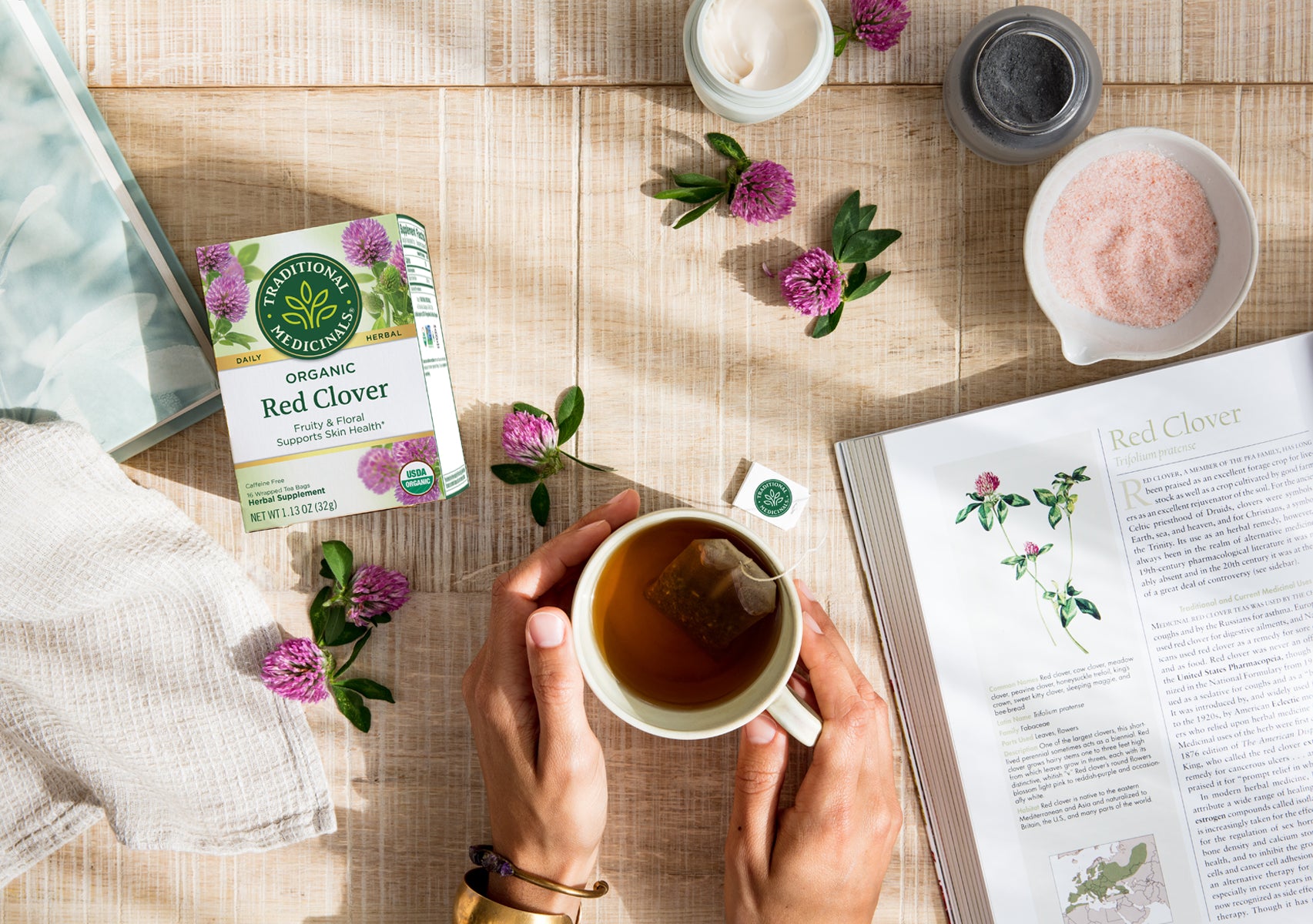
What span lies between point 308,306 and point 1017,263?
2.04 feet

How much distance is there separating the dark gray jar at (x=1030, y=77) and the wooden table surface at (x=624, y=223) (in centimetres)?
6

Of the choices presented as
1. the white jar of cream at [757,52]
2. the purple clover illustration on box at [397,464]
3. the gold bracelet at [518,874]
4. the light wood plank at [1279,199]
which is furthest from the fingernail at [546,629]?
the light wood plank at [1279,199]

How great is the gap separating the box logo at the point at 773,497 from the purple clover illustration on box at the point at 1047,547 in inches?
6.2

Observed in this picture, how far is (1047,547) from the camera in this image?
2.36 feet

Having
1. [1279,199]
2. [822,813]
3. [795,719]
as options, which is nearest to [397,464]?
[795,719]

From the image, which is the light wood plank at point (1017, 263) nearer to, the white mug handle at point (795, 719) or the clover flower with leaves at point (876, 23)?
the clover flower with leaves at point (876, 23)

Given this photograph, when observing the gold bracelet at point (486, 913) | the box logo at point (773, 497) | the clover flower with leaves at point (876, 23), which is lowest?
the gold bracelet at point (486, 913)

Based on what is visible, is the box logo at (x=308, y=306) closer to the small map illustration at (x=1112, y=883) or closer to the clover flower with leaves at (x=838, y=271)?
the clover flower with leaves at (x=838, y=271)

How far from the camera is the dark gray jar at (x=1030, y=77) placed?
0.65 m

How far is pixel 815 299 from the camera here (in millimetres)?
694

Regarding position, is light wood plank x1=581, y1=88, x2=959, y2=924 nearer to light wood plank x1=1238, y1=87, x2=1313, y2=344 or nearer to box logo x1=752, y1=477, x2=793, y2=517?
box logo x1=752, y1=477, x2=793, y2=517

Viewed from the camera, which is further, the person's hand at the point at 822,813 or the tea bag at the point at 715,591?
the person's hand at the point at 822,813

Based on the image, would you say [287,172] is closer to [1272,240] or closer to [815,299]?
[815,299]

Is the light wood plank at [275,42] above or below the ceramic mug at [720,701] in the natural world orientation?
above
